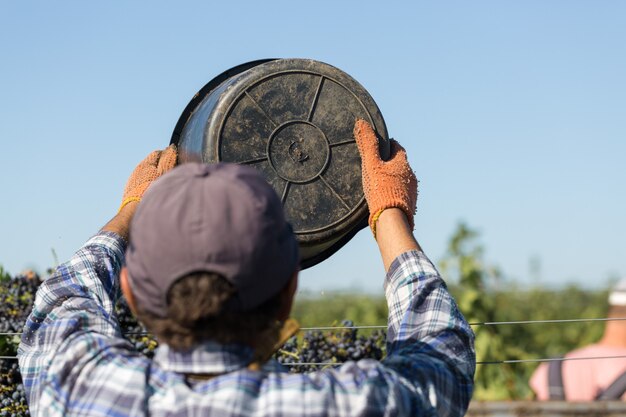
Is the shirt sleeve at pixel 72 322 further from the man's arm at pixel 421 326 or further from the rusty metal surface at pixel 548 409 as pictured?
the rusty metal surface at pixel 548 409

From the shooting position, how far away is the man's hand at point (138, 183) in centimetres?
217

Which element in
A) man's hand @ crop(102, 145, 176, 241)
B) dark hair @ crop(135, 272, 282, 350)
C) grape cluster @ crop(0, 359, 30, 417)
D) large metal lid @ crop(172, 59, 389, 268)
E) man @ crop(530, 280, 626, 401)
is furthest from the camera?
man @ crop(530, 280, 626, 401)

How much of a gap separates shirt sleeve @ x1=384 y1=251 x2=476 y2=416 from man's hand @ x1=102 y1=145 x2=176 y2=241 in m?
0.67

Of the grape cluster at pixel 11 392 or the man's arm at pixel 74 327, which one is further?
the grape cluster at pixel 11 392

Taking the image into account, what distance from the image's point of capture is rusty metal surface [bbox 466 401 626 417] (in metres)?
4.53

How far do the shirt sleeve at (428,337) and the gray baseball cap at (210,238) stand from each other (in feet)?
1.09

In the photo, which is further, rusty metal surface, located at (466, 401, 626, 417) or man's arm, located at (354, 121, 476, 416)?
rusty metal surface, located at (466, 401, 626, 417)

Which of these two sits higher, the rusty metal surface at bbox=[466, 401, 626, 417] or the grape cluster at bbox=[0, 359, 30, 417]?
the grape cluster at bbox=[0, 359, 30, 417]

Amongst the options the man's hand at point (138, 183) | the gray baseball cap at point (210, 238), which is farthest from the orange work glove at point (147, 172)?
the gray baseball cap at point (210, 238)

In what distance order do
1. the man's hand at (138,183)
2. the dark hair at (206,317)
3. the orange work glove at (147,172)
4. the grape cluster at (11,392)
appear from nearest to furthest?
the dark hair at (206,317) < the man's hand at (138,183) < the orange work glove at (147,172) < the grape cluster at (11,392)

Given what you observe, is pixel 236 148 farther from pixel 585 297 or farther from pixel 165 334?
→ pixel 585 297

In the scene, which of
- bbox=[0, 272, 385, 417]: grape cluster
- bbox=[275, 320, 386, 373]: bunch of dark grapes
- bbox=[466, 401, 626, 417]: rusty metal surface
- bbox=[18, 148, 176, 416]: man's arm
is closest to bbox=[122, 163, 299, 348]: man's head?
bbox=[18, 148, 176, 416]: man's arm

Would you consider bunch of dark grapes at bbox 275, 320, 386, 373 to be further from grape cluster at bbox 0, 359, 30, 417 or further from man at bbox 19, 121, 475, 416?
man at bbox 19, 121, 475, 416

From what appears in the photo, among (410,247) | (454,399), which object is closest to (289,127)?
(410,247)
